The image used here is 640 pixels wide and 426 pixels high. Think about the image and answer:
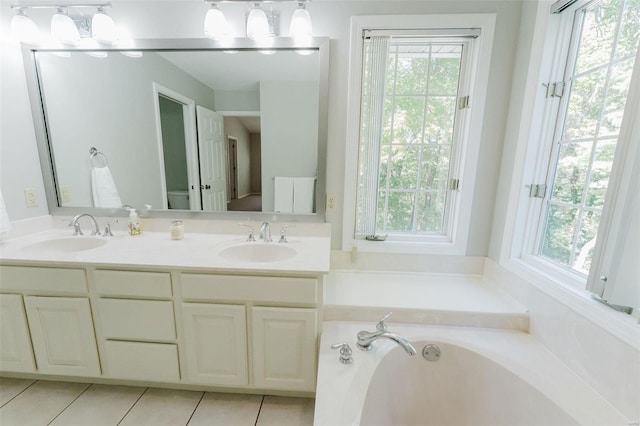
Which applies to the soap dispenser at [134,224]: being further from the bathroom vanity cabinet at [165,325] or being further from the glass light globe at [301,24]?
the glass light globe at [301,24]

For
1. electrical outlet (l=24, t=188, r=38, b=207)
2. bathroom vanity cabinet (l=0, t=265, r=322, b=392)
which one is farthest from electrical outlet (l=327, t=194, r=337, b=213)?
electrical outlet (l=24, t=188, r=38, b=207)

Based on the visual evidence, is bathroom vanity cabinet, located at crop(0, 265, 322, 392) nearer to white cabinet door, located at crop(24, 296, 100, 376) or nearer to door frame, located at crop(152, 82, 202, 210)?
white cabinet door, located at crop(24, 296, 100, 376)

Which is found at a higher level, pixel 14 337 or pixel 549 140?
pixel 549 140

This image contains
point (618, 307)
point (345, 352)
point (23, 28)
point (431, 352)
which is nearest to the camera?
point (618, 307)

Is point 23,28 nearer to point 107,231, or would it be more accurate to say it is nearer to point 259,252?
point 107,231

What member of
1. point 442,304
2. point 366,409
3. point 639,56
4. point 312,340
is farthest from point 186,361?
point 639,56

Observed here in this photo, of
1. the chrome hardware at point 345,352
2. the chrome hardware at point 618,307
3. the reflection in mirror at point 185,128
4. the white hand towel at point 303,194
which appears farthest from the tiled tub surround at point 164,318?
the chrome hardware at point 618,307

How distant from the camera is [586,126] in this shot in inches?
44.4

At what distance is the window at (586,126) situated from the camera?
100cm

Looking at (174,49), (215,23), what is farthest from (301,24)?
(174,49)

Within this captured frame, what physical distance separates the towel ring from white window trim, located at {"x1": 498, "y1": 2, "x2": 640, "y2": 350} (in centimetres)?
260

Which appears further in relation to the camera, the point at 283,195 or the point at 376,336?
the point at 283,195

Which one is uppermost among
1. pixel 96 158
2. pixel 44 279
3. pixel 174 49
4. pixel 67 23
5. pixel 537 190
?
pixel 67 23

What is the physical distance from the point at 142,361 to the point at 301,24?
2032 mm
